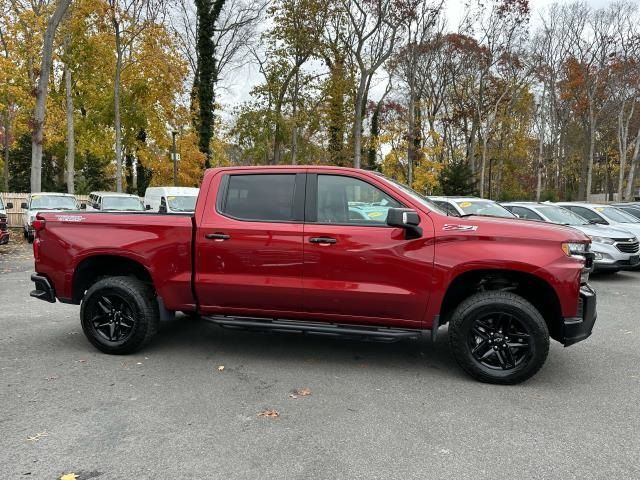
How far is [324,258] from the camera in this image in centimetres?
467

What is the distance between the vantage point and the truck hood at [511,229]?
4.42m

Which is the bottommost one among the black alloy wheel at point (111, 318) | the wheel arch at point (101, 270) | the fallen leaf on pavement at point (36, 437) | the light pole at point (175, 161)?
the fallen leaf on pavement at point (36, 437)

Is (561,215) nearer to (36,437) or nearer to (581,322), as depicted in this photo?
(581,322)

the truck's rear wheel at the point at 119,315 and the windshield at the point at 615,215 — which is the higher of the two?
the windshield at the point at 615,215

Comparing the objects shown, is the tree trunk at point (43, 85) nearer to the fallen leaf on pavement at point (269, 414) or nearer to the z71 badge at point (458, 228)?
the z71 badge at point (458, 228)

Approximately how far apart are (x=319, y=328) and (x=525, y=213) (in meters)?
9.55

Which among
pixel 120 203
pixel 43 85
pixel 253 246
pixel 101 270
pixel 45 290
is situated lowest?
pixel 45 290

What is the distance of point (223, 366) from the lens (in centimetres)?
499

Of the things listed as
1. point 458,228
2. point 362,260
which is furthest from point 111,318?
point 458,228

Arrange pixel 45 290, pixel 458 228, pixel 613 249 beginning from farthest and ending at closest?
pixel 613 249 → pixel 45 290 → pixel 458 228

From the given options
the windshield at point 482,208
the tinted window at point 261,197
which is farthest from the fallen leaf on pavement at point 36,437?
the windshield at point 482,208

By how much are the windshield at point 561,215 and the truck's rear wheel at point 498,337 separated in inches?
326

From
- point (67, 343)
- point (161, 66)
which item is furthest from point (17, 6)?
point (67, 343)

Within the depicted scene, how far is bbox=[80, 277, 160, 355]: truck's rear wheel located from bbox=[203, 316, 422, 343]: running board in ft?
2.31
